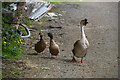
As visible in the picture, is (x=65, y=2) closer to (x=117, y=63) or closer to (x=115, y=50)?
(x=115, y=50)

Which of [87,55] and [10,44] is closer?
[10,44]

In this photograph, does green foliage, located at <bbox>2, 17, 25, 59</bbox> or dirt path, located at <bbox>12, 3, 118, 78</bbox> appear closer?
dirt path, located at <bbox>12, 3, 118, 78</bbox>

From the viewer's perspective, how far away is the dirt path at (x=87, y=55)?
7.56m

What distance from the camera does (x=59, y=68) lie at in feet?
25.9

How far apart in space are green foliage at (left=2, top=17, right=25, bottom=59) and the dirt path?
31cm

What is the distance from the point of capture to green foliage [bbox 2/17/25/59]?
27.5 feet

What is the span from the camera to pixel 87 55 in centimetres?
940

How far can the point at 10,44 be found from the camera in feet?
29.1

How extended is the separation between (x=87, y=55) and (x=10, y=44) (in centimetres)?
265

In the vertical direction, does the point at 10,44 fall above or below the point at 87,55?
above

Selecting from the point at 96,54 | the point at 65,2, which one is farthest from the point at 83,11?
the point at 96,54

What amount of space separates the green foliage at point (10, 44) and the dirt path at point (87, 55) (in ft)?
1.01

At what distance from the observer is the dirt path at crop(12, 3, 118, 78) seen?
7559 millimetres

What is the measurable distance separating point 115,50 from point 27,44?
3291mm
